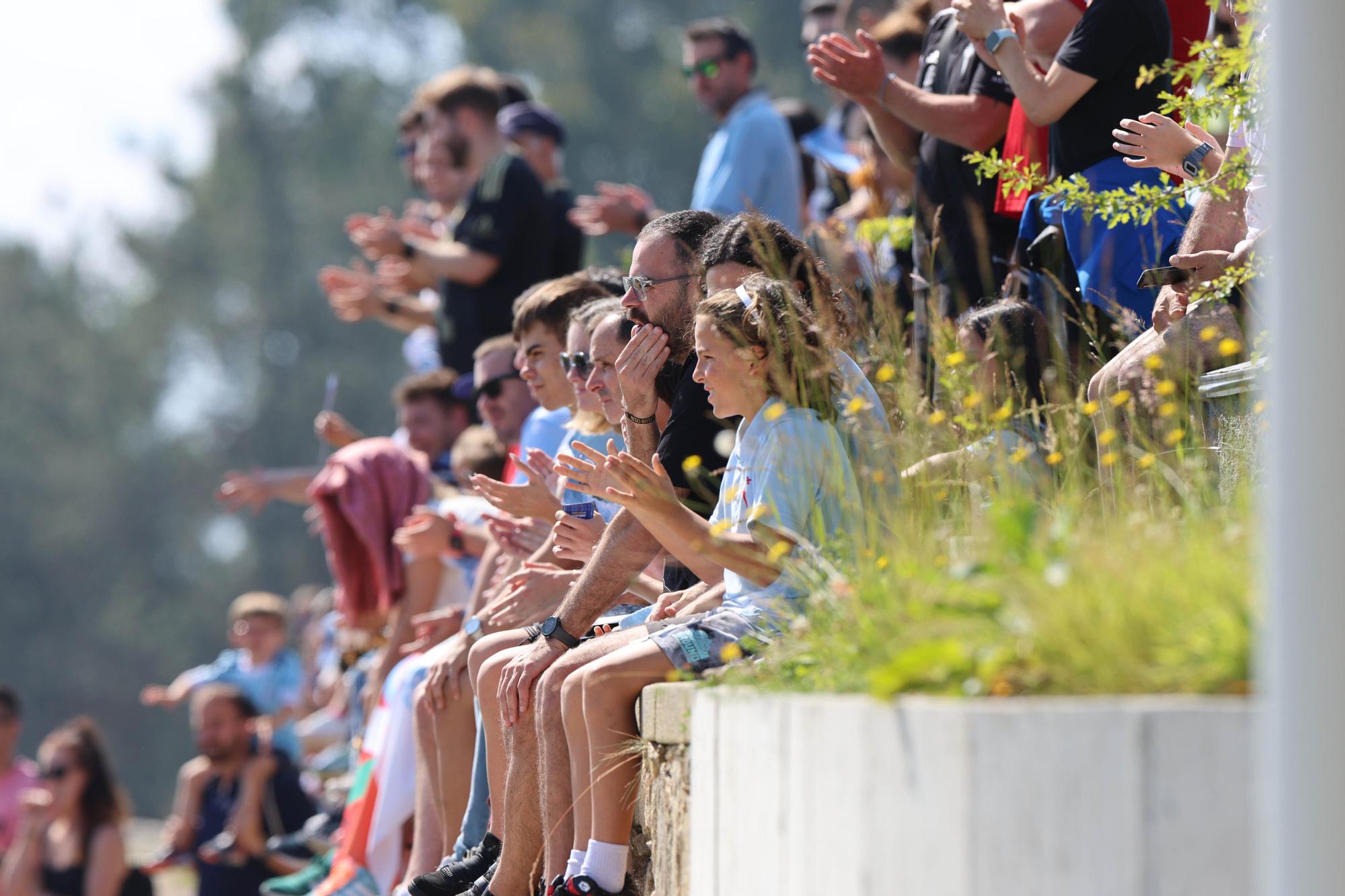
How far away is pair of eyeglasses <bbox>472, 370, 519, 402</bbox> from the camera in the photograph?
22.0 feet

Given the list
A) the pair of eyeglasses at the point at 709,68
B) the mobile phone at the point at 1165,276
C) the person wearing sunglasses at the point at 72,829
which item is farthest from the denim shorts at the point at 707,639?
the person wearing sunglasses at the point at 72,829

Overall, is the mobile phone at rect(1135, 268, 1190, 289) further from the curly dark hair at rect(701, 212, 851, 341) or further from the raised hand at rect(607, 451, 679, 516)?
the raised hand at rect(607, 451, 679, 516)

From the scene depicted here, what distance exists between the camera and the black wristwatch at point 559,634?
440 cm

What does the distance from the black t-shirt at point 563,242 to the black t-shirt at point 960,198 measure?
8.64ft

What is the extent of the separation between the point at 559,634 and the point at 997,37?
2.26m

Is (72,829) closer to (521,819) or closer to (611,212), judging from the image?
(611,212)

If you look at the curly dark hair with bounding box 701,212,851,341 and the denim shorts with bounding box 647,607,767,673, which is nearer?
the denim shorts with bounding box 647,607,767,673

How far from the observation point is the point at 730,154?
776 centimetres

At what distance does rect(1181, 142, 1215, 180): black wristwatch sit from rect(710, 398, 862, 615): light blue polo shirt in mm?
1228

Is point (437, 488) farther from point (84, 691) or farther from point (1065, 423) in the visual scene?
point (84, 691)

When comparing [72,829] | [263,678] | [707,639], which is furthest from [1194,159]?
[72,829]

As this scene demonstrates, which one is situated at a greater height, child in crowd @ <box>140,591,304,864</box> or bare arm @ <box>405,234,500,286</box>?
bare arm @ <box>405,234,500,286</box>

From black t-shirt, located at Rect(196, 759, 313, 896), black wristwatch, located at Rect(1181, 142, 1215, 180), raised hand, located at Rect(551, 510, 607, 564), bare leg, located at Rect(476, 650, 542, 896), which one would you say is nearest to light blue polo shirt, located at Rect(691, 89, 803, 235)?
raised hand, located at Rect(551, 510, 607, 564)

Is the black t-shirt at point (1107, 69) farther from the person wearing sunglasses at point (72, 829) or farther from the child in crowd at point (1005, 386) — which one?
the person wearing sunglasses at point (72, 829)
